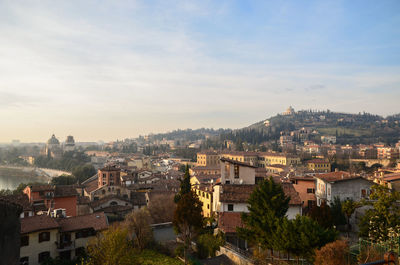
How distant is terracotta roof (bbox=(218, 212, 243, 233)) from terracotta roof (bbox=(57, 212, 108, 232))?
7024mm

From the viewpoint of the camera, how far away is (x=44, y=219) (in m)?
17.6

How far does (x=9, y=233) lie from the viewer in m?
2.03

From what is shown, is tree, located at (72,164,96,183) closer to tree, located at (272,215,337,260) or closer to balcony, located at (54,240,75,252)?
balcony, located at (54,240,75,252)

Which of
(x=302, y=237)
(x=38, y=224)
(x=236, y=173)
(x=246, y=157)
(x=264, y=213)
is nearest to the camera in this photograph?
(x=302, y=237)

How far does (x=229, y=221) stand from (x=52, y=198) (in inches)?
650

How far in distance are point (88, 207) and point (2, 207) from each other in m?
30.0

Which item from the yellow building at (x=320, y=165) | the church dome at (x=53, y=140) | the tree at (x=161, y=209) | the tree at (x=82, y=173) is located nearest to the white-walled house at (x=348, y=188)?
the tree at (x=161, y=209)

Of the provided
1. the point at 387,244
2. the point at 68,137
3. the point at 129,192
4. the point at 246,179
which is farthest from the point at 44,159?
the point at 387,244

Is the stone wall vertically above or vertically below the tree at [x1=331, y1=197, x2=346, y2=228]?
above

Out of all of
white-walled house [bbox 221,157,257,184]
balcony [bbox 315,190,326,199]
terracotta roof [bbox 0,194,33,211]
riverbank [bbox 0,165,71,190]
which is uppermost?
white-walled house [bbox 221,157,257,184]

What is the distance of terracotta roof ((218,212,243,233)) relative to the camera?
57.3 feet

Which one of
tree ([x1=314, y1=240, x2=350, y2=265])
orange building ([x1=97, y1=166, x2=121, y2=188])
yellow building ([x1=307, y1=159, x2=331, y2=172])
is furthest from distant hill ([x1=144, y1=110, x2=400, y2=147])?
tree ([x1=314, y1=240, x2=350, y2=265])

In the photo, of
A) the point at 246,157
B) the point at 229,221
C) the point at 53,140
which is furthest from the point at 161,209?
the point at 53,140

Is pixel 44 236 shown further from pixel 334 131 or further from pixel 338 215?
pixel 334 131
